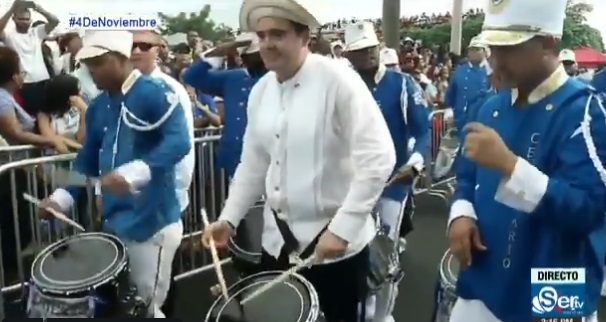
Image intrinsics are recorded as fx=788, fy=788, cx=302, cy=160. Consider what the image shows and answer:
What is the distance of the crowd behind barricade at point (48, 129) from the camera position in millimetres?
4977

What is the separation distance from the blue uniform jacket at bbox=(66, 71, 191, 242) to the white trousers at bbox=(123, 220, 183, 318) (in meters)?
0.05

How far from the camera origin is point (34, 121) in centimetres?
552

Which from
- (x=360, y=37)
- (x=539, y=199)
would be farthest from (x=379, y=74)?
(x=539, y=199)

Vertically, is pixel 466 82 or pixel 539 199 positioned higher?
pixel 539 199

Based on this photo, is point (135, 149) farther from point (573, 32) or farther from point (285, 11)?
point (573, 32)

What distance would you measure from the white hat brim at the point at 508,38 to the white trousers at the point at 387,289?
1.81m

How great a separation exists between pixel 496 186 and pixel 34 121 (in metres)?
4.06

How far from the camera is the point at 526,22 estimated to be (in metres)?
2.10

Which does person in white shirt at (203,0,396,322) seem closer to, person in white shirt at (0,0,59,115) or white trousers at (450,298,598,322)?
white trousers at (450,298,598,322)

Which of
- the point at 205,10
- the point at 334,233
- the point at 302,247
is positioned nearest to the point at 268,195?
the point at 302,247

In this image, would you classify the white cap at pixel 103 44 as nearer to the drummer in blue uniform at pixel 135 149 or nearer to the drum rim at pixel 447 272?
the drummer in blue uniform at pixel 135 149

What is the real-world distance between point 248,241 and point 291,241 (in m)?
0.92

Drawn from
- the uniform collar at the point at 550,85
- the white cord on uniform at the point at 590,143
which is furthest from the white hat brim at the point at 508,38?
the white cord on uniform at the point at 590,143

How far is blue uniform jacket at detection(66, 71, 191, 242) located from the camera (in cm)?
340
